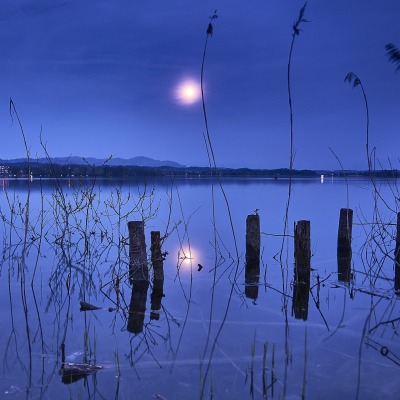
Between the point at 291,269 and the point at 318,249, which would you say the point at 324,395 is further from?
the point at 318,249

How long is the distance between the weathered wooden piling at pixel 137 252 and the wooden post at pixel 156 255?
9.0 inches

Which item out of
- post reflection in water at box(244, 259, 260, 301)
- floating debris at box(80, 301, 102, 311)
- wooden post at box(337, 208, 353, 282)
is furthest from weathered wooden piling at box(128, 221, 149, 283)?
wooden post at box(337, 208, 353, 282)

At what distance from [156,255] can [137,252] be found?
0.52m

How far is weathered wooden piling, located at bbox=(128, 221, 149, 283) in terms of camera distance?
891cm

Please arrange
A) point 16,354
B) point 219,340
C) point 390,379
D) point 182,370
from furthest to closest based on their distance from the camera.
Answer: point 219,340
point 16,354
point 182,370
point 390,379

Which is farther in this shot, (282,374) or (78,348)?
(78,348)

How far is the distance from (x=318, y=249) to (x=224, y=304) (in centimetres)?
780

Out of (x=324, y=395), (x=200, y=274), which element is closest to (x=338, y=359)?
(x=324, y=395)

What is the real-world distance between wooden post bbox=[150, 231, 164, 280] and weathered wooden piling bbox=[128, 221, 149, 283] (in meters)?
0.23

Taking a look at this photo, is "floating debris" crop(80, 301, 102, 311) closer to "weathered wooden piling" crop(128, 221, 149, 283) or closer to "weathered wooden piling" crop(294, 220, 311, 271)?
"weathered wooden piling" crop(128, 221, 149, 283)

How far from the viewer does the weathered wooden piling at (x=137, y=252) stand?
891 centimetres

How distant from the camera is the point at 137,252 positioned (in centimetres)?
901

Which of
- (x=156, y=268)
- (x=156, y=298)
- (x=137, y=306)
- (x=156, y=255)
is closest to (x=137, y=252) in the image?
(x=156, y=255)

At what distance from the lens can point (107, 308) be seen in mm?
7984
